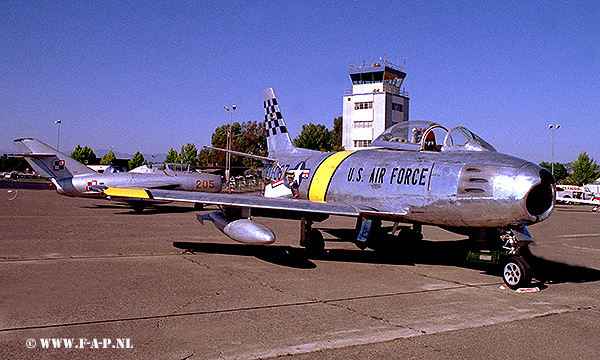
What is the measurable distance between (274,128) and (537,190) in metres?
10.8

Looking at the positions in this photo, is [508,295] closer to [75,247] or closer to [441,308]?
[441,308]

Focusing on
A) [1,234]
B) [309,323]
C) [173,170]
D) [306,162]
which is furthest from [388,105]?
[309,323]

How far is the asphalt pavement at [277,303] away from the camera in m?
4.48

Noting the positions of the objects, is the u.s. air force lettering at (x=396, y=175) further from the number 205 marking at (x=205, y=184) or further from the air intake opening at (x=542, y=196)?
the number 205 marking at (x=205, y=184)

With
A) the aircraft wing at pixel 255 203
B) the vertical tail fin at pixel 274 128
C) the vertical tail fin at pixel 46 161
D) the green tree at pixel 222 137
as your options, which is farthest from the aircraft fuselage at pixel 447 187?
the green tree at pixel 222 137

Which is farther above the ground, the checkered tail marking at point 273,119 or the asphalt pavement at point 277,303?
the checkered tail marking at point 273,119

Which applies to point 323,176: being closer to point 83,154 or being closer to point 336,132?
point 83,154

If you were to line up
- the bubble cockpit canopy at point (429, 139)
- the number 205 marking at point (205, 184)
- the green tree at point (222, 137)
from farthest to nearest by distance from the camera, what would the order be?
the green tree at point (222, 137) → the number 205 marking at point (205, 184) → the bubble cockpit canopy at point (429, 139)

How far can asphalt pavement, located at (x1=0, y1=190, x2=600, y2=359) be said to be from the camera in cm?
448

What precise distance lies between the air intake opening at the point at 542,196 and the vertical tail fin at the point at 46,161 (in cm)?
2073

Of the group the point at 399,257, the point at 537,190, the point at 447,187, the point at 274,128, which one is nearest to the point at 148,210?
the point at 274,128

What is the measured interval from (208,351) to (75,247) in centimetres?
722

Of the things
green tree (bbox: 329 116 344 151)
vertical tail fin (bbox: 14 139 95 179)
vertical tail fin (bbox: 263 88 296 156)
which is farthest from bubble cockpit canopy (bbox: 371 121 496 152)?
green tree (bbox: 329 116 344 151)

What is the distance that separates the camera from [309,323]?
17.3 ft
